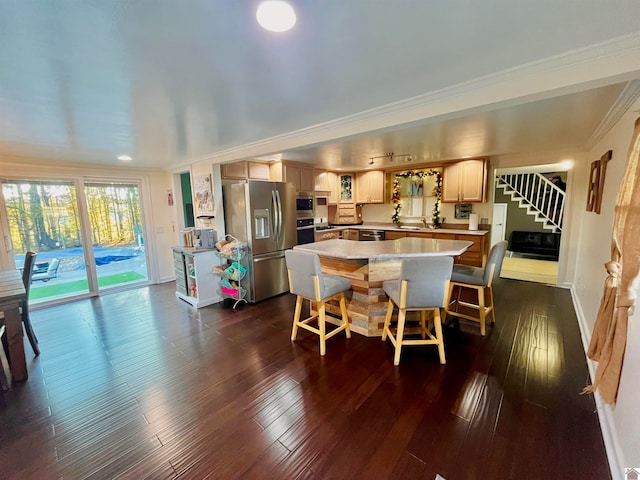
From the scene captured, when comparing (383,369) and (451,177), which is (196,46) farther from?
(451,177)

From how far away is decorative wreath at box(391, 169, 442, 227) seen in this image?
572cm

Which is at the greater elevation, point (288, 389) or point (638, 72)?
point (638, 72)

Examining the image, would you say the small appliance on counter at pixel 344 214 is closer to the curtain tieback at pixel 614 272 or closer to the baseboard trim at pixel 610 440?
the baseboard trim at pixel 610 440

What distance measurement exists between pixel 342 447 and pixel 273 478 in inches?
16.8

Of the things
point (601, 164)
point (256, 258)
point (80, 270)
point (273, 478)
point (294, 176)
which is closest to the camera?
point (273, 478)

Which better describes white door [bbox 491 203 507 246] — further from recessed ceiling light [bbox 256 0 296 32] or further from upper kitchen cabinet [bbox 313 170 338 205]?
recessed ceiling light [bbox 256 0 296 32]

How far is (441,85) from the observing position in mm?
1840

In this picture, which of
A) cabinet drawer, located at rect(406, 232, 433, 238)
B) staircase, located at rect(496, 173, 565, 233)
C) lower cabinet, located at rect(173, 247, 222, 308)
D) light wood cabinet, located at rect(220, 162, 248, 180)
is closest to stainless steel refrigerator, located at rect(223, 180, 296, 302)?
light wood cabinet, located at rect(220, 162, 248, 180)

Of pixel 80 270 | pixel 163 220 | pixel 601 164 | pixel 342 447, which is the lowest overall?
pixel 342 447

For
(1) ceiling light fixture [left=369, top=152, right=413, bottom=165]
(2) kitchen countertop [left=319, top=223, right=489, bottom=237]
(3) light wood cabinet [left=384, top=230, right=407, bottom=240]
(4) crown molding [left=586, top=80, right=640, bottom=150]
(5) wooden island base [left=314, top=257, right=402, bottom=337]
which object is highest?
(1) ceiling light fixture [left=369, top=152, right=413, bottom=165]

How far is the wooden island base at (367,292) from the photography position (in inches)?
114

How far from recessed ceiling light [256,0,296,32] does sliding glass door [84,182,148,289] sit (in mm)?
5006

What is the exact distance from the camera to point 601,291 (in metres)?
2.43

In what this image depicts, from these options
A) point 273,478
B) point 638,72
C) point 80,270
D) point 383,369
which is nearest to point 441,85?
point 638,72
